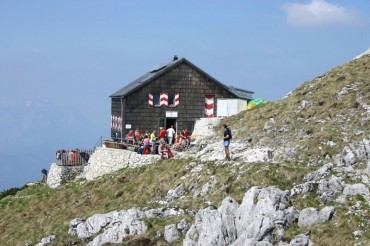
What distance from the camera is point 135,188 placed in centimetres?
4066

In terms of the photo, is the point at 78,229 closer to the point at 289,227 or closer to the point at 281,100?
the point at 289,227

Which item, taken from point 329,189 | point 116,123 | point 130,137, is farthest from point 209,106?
point 329,189

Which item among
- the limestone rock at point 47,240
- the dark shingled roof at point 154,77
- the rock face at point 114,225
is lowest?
the limestone rock at point 47,240

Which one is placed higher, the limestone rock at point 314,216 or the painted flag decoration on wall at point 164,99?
the painted flag decoration on wall at point 164,99

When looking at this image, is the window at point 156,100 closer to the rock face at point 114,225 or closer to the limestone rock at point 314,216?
the rock face at point 114,225

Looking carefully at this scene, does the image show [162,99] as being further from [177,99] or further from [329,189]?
[329,189]

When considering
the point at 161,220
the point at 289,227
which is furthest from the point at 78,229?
the point at 289,227

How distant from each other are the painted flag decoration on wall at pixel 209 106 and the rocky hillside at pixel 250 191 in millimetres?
13241

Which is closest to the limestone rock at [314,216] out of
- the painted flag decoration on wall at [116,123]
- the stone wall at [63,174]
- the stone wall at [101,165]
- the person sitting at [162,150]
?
the person sitting at [162,150]

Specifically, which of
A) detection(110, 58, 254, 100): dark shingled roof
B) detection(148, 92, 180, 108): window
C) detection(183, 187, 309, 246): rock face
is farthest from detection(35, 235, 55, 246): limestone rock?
detection(148, 92, 180, 108): window

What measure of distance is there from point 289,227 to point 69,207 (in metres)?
18.4

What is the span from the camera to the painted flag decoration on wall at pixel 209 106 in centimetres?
6481

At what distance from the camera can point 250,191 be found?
103 feet

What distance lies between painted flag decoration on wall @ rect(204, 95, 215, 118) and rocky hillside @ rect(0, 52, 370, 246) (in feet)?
43.4
